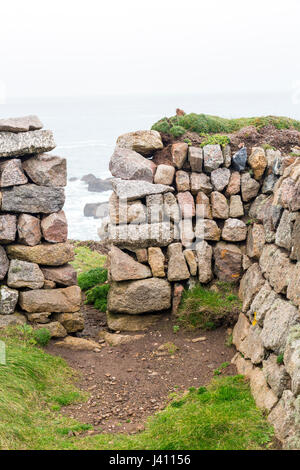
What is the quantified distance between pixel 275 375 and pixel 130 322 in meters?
5.60

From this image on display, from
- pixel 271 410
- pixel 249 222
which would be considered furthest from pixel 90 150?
pixel 271 410

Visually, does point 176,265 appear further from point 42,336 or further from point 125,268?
point 42,336

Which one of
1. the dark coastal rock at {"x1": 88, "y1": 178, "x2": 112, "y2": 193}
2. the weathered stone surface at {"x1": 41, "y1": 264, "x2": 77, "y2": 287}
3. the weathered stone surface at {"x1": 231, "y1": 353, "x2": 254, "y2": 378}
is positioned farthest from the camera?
the dark coastal rock at {"x1": 88, "y1": 178, "x2": 112, "y2": 193}

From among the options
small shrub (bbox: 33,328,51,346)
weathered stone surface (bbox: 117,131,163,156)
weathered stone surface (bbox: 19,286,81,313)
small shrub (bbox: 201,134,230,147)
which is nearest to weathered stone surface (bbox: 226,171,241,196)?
small shrub (bbox: 201,134,230,147)

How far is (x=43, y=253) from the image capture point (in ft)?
40.4

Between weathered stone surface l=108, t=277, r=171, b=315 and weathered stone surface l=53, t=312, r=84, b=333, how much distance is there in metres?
0.95

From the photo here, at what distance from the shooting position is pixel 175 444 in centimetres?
748

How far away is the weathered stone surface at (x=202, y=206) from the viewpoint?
13.5m

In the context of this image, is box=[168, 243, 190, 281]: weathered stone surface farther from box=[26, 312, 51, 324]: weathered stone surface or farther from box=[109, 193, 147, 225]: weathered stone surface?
box=[26, 312, 51, 324]: weathered stone surface

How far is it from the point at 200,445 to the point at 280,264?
3.73m

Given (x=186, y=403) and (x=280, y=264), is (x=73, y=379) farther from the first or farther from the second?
(x=280, y=264)

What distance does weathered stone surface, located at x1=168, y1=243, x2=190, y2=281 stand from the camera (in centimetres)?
1324

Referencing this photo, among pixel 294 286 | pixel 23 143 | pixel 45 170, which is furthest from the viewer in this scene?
pixel 45 170

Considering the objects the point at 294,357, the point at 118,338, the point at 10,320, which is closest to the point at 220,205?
the point at 118,338
